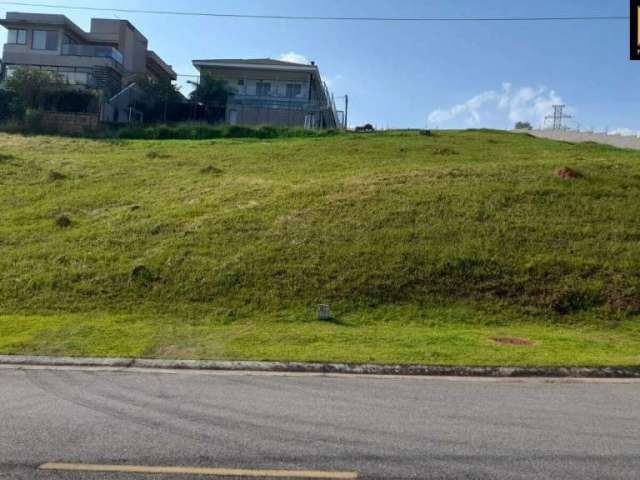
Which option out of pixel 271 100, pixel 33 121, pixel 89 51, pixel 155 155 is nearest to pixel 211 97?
pixel 271 100

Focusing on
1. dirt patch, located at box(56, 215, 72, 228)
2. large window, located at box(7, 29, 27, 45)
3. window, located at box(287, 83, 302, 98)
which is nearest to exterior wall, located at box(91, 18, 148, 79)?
large window, located at box(7, 29, 27, 45)

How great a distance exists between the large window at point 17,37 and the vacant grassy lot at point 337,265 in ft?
98.4

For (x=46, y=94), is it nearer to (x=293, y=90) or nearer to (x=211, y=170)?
(x=293, y=90)

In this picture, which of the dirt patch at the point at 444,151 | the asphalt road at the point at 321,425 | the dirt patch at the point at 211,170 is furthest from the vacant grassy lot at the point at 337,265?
the dirt patch at the point at 444,151

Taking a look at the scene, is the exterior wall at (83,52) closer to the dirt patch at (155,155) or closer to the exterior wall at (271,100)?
the exterior wall at (271,100)

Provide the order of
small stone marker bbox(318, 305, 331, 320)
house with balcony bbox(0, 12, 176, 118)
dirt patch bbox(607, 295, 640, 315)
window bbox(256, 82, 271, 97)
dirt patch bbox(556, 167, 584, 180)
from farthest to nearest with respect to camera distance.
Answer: window bbox(256, 82, 271, 97)
house with balcony bbox(0, 12, 176, 118)
dirt patch bbox(556, 167, 584, 180)
dirt patch bbox(607, 295, 640, 315)
small stone marker bbox(318, 305, 331, 320)

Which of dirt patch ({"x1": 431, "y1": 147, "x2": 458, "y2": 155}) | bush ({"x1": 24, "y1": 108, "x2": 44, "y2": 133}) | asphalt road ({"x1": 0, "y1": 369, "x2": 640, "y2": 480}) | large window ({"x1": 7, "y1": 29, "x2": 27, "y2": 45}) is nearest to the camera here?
asphalt road ({"x1": 0, "y1": 369, "x2": 640, "y2": 480})

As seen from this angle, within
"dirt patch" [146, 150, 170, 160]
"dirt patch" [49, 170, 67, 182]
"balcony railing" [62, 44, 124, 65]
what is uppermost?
"balcony railing" [62, 44, 124, 65]

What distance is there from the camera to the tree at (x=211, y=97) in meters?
45.3

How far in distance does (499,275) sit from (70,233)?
1130cm

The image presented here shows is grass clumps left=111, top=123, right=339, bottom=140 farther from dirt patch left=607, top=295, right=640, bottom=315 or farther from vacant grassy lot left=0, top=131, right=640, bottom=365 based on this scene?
dirt patch left=607, top=295, right=640, bottom=315

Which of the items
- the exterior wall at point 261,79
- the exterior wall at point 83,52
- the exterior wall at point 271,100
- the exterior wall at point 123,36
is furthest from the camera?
the exterior wall at point 123,36

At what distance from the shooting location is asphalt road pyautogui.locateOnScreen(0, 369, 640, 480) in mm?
5352

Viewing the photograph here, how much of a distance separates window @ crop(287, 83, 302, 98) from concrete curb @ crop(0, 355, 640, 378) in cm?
4290
